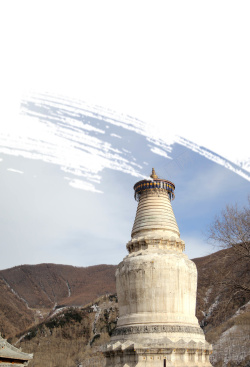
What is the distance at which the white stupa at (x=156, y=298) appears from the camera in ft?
51.7

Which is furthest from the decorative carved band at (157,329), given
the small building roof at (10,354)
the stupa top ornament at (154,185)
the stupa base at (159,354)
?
the stupa top ornament at (154,185)

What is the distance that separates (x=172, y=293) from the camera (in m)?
17.5

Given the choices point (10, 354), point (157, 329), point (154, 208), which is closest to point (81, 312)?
point (154, 208)

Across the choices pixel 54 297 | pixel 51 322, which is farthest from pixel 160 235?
pixel 54 297

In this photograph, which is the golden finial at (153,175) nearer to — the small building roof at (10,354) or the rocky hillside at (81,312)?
the rocky hillside at (81,312)

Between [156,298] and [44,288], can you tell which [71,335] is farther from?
[44,288]

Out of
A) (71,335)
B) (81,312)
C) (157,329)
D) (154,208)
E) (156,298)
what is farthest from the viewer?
(81,312)

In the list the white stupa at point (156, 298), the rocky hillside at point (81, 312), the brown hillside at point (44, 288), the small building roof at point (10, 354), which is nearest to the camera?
the small building roof at point (10, 354)

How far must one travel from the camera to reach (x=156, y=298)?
17391 mm

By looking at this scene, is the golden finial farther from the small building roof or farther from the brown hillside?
the brown hillside

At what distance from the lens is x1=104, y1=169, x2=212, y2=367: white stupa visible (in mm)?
15766

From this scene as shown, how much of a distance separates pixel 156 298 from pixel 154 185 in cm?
691

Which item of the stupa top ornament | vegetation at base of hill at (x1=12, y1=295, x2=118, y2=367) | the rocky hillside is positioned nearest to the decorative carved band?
the rocky hillside

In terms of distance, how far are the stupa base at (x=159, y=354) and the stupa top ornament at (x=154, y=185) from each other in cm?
896
